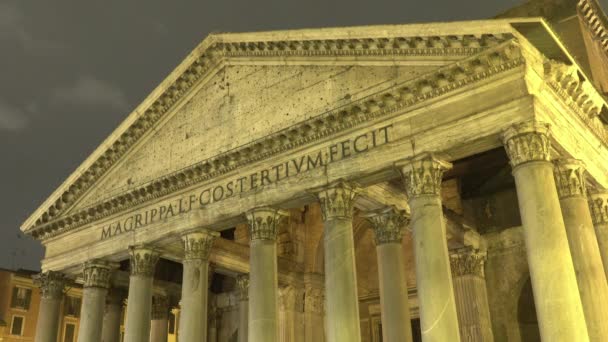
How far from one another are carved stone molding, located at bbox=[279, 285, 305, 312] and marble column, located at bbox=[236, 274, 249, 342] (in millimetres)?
997

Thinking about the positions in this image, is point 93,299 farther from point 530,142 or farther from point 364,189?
point 530,142

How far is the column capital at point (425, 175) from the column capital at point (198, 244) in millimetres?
5232

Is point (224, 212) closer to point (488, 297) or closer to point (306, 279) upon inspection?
point (306, 279)

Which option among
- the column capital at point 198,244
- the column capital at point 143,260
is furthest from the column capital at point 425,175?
the column capital at point 143,260

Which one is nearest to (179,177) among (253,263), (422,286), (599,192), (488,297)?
(253,263)

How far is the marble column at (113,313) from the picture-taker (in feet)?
60.6

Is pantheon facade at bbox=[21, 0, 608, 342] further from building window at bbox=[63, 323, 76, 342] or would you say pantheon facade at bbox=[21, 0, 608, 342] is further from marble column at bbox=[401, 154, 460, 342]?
building window at bbox=[63, 323, 76, 342]

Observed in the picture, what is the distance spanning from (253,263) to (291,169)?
203 centimetres

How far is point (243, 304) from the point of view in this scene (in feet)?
57.0

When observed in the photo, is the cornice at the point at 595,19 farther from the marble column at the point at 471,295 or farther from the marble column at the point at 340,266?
the marble column at the point at 340,266

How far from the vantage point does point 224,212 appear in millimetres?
13320

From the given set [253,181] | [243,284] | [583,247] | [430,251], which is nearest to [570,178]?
[583,247]

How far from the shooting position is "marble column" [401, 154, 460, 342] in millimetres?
9438

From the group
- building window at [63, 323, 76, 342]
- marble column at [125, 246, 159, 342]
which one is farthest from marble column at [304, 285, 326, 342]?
building window at [63, 323, 76, 342]
